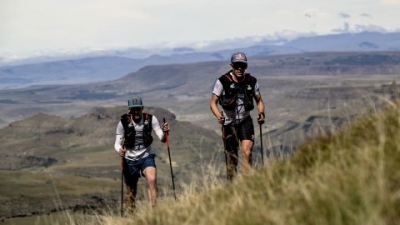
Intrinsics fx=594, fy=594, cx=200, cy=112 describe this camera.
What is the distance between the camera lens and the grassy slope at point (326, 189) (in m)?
4.06

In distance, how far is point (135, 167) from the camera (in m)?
13.9

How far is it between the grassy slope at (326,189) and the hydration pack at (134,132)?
6.22 metres

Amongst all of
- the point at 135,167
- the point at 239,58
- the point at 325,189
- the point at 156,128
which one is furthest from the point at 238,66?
the point at 325,189

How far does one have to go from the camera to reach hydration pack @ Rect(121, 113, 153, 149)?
13414mm

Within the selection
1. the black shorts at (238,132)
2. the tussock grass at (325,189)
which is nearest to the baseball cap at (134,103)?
the black shorts at (238,132)

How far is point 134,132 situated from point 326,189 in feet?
30.3

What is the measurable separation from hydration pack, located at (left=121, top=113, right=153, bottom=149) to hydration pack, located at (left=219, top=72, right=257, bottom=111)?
176cm

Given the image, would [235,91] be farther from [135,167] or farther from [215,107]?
[135,167]

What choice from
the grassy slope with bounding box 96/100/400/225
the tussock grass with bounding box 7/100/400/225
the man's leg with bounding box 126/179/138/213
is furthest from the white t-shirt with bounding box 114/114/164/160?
the grassy slope with bounding box 96/100/400/225

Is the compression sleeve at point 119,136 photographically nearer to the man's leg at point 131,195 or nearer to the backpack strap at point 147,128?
the backpack strap at point 147,128

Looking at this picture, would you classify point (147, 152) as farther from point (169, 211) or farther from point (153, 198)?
point (169, 211)

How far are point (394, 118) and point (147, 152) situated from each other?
8042 millimetres

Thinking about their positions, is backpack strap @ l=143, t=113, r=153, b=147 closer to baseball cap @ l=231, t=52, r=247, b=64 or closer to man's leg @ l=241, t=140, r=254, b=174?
man's leg @ l=241, t=140, r=254, b=174

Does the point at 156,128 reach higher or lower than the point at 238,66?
lower
